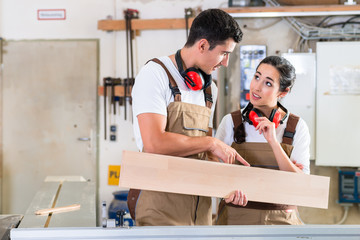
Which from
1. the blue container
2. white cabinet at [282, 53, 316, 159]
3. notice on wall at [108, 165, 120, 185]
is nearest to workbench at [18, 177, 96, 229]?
the blue container

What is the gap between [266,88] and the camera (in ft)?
6.73

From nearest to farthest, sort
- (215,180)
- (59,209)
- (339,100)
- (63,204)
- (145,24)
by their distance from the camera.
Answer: (215,180) < (59,209) < (63,204) < (339,100) < (145,24)

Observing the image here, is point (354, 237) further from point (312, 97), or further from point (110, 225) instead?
point (312, 97)

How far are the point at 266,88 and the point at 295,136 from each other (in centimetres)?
26

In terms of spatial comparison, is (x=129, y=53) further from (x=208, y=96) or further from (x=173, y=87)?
(x=173, y=87)

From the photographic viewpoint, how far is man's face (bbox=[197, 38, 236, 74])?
1.74 m

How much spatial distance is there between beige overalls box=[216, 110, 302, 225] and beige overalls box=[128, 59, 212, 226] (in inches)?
10.0

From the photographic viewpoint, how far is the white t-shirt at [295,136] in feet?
6.47

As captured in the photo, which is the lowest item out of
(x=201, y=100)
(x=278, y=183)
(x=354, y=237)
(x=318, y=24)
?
(x=354, y=237)

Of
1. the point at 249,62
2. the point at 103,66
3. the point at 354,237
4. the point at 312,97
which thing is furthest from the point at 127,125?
the point at 354,237

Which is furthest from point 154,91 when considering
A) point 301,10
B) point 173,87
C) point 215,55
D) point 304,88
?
point 301,10

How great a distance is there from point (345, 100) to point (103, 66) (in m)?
2.57

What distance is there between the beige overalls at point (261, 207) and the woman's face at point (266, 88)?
11 centimetres

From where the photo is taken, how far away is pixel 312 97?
13.6ft
